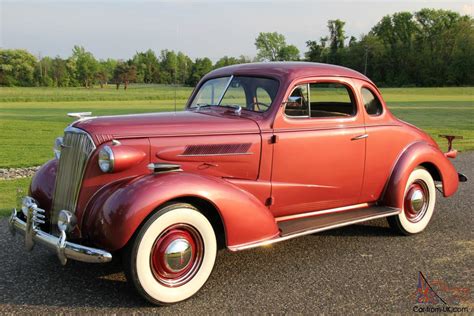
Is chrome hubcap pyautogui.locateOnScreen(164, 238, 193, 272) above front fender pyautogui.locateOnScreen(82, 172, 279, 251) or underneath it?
underneath

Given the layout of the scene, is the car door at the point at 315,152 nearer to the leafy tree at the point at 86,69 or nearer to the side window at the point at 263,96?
the side window at the point at 263,96

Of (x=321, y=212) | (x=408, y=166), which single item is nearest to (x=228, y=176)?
(x=321, y=212)

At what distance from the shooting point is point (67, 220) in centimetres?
346

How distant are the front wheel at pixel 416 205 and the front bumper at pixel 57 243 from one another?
3444 mm

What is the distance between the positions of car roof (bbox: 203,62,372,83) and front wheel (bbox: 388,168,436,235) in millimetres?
1401

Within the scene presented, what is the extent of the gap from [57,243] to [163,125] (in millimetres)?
1296

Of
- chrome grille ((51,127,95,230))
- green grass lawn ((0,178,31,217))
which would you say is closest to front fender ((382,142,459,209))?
chrome grille ((51,127,95,230))

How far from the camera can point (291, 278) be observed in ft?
13.0

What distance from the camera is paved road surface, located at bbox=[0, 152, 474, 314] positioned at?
3436 millimetres

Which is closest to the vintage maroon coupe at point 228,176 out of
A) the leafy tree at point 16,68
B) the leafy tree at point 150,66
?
the leafy tree at point 150,66

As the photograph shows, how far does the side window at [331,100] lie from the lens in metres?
4.90

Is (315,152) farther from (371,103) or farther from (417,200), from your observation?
(417,200)

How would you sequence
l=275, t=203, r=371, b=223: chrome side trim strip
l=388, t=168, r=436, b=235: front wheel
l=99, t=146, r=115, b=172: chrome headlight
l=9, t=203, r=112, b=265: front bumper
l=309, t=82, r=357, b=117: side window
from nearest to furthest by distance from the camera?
l=9, t=203, r=112, b=265: front bumper → l=99, t=146, r=115, b=172: chrome headlight → l=275, t=203, r=371, b=223: chrome side trim strip → l=309, t=82, r=357, b=117: side window → l=388, t=168, r=436, b=235: front wheel

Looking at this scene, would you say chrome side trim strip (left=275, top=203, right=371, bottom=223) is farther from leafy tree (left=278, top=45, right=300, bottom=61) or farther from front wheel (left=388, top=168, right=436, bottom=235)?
leafy tree (left=278, top=45, right=300, bottom=61)
